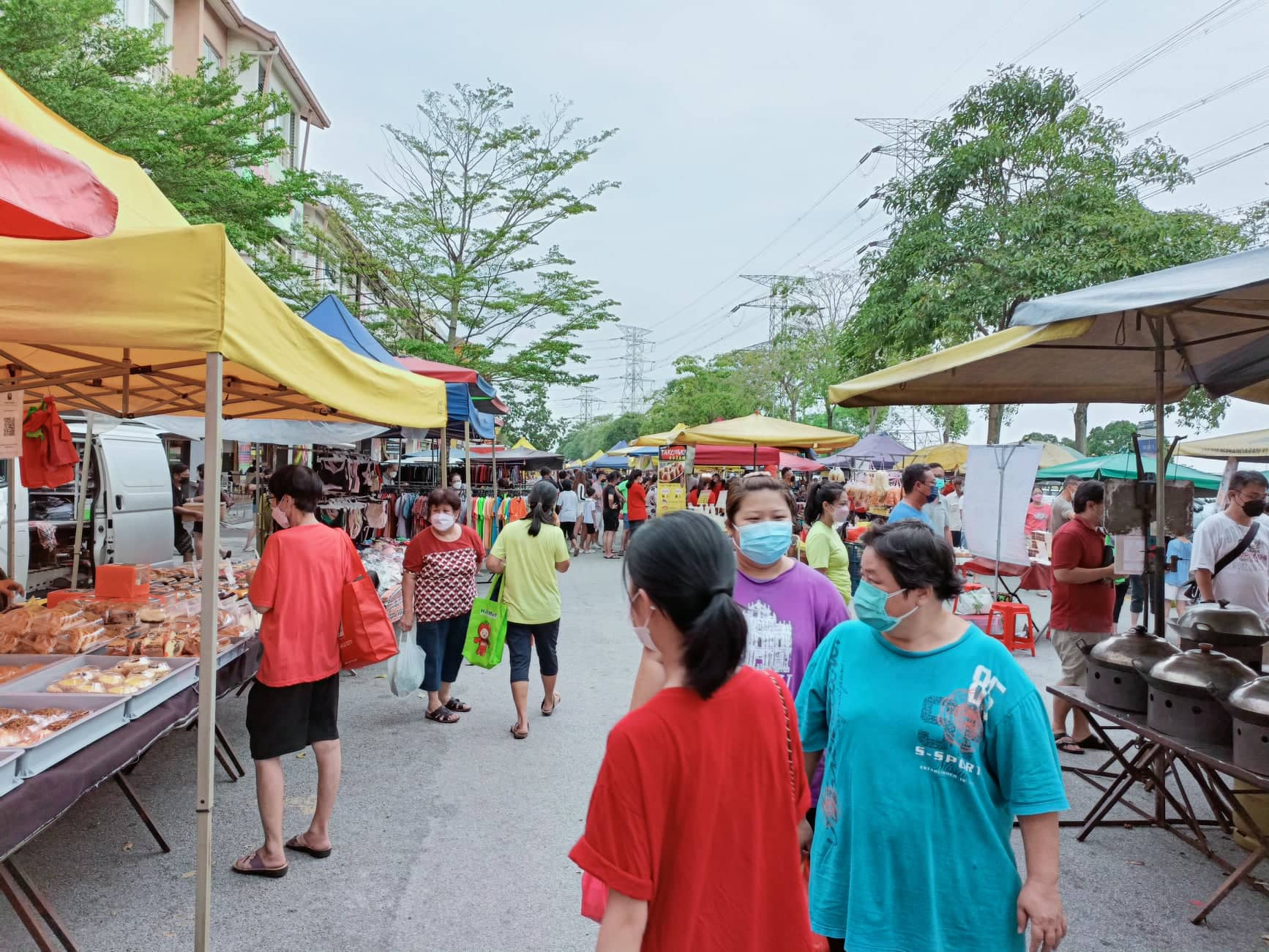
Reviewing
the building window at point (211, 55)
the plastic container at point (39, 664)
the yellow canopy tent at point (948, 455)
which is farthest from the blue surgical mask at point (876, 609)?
the building window at point (211, 55)

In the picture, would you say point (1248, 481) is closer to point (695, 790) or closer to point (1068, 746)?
point (1068, 746)

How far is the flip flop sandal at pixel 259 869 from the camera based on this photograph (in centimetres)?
373

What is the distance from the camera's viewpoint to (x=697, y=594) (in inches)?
56.7

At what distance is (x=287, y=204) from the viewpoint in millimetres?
14258

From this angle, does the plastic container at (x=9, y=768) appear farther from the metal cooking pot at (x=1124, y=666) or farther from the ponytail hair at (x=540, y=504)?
the metal cooking pot at (x=1124, y=666)

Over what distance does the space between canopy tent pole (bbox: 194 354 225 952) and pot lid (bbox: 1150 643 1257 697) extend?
13.7 feet

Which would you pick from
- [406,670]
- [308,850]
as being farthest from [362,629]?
[406,670]

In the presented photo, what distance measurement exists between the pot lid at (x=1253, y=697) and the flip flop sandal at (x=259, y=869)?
430 centimetres

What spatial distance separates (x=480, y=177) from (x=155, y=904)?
66.3 feet

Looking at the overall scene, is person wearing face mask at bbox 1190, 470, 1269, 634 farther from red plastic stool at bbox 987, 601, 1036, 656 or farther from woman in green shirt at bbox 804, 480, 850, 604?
red plastic stool at bbox 987, 601, 1036, 656

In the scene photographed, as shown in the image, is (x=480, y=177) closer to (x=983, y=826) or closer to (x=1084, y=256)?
(x=1084, y=256)

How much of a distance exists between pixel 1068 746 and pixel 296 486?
5.65m

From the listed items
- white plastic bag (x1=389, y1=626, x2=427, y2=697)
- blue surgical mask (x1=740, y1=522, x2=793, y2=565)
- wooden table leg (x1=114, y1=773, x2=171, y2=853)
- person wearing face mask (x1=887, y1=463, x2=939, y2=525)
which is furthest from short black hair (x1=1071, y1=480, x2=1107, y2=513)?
wooden table leg (x1=114, y1=773, x2=171, y2=853)

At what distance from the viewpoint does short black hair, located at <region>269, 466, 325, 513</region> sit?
12.7 feet
